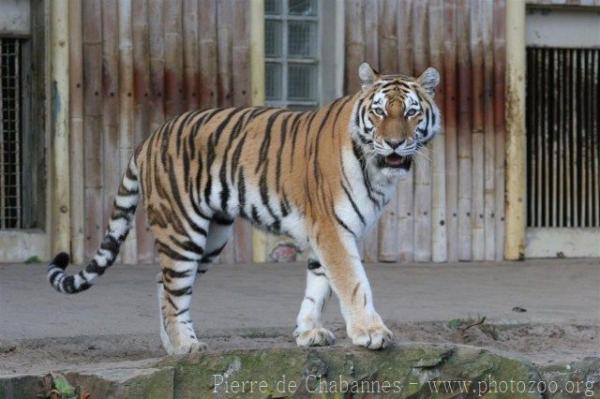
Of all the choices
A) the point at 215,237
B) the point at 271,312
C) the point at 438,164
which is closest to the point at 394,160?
the point at 215,237

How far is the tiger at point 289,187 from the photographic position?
7.22m

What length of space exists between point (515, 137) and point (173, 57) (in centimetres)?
313

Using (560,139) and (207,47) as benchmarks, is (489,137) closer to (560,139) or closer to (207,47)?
(560,139)

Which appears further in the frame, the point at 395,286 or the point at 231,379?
the point at 395,286

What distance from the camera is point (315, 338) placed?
7410mm

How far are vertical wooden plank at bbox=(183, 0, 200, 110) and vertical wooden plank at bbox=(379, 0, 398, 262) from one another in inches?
64.0

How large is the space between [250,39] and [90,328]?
13.7 feet

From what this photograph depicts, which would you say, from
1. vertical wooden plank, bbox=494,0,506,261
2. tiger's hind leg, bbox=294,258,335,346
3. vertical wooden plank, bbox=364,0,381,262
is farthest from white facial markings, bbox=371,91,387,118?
vertical wooden plank, bbox=494,0,506,261

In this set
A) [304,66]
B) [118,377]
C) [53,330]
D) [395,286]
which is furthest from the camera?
[304,66]

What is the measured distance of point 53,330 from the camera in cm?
837

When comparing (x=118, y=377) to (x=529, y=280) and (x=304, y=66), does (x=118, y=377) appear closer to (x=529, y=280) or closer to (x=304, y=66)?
(x=529, y=280)

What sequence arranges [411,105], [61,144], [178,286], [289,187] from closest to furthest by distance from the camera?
[411,105], [289,187], [178,286], [61,144]

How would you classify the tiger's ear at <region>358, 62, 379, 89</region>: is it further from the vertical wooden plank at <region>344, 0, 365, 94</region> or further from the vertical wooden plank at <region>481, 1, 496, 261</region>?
the vertical wooden plank at <region>481, 1, 496, 261</region>

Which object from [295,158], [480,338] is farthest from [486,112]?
[295,158]
